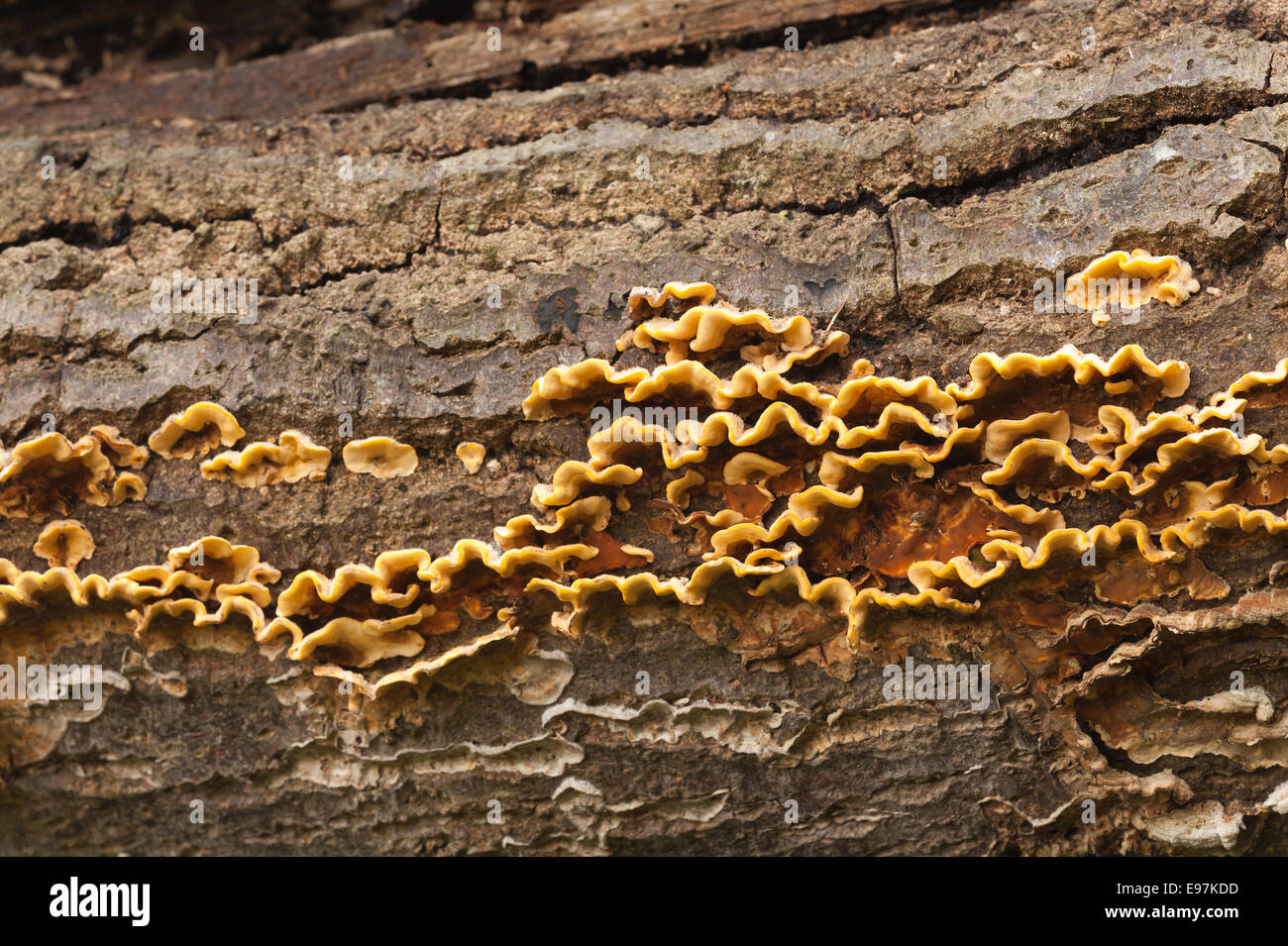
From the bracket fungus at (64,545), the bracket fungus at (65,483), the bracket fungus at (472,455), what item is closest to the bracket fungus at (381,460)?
the bracket fungus at (472,455)

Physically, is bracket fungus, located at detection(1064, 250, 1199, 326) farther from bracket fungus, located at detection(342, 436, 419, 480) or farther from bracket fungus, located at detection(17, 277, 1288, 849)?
bracket fungus, located at detection(342, 436, 419, 480)

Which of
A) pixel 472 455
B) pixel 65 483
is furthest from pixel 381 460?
pixel 65 483

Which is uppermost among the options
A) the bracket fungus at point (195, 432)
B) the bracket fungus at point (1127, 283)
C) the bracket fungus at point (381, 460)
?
the bracket fungus at point (1127, 283)

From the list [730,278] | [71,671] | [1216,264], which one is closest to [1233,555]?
[1216,264]

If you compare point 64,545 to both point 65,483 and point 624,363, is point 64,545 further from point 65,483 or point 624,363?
point 624,363

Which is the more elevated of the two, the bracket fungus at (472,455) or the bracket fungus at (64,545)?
the bracket fungus at (472,455)

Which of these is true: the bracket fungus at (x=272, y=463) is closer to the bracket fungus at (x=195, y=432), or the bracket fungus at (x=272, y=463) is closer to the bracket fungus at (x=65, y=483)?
the bracket fungus at (x=195, y=432)

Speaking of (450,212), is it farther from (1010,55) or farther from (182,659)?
(1010,55)
